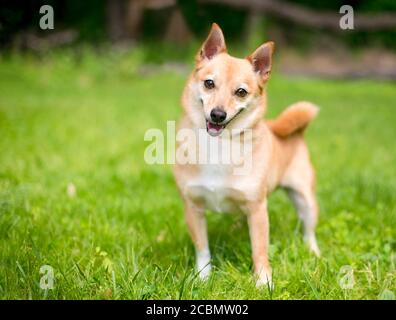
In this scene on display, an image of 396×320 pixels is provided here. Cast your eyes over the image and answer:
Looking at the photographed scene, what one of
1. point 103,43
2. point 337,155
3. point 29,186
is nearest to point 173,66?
point 103,43

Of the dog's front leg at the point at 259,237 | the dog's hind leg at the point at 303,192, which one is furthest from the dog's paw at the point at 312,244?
the dog's front leg at the point at 259,237

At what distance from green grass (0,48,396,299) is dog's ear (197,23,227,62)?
121cm

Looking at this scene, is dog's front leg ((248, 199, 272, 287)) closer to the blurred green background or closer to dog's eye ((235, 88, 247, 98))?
the blurred green background

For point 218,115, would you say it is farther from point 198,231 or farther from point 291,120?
point 291,120

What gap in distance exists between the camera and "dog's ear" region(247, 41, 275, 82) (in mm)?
3143

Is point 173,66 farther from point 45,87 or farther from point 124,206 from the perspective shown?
point 124,206

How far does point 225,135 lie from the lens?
3.13 meters

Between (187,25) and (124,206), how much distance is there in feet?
41.6

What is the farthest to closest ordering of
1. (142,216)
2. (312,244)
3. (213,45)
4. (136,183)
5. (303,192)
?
(136,183) → (142,216) → (303,192) → (312,244) → (213,45)

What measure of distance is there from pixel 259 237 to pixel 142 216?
119 centimetres

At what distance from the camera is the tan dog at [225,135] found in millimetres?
3006

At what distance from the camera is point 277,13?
14070mm

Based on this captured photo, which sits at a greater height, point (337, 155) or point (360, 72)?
point (360, 72)

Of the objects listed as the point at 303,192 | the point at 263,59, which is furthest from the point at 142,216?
the point at 263,59
